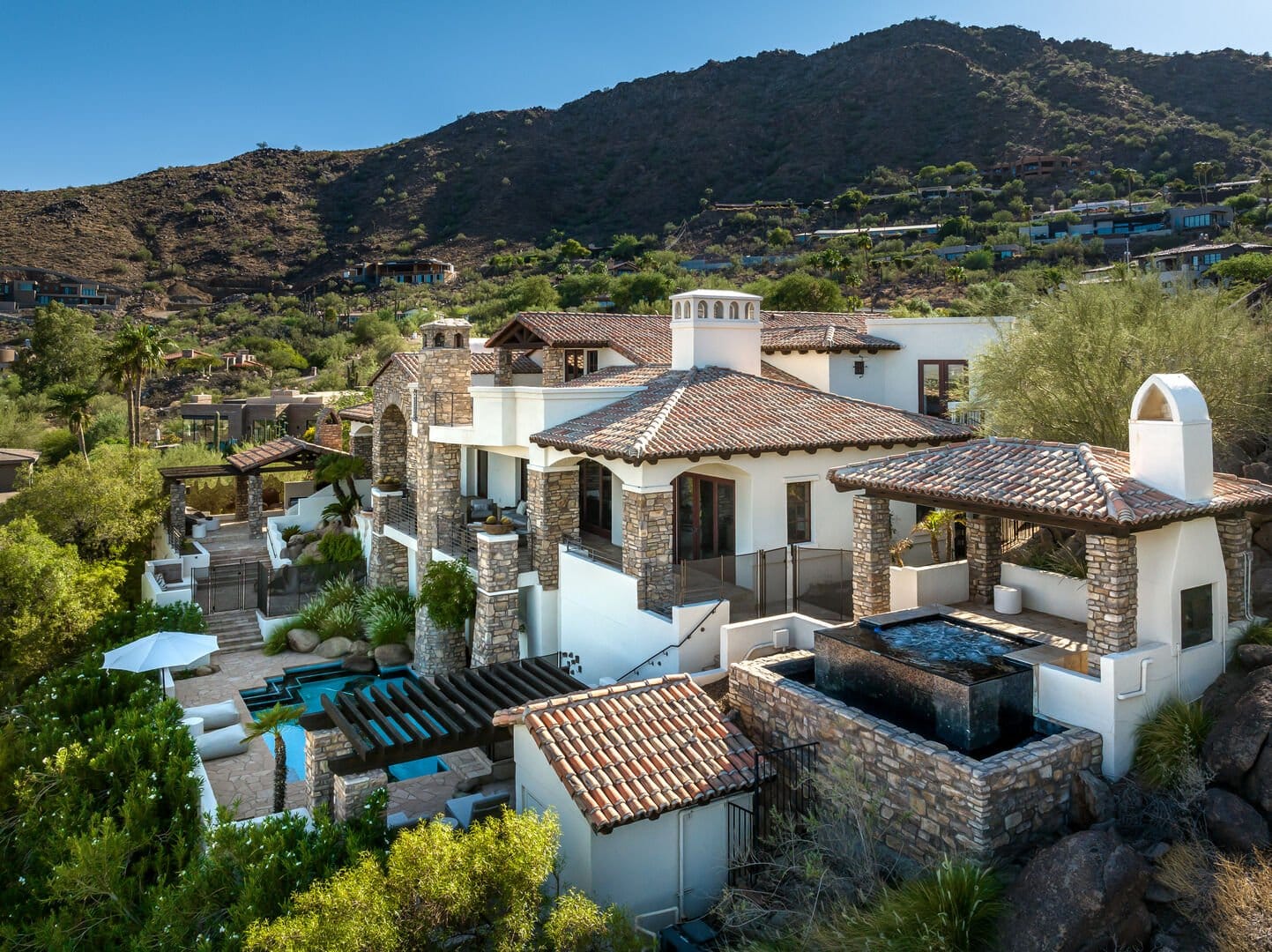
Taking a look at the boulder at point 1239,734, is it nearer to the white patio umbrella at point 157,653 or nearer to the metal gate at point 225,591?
the white patio umbrella at point 157,653

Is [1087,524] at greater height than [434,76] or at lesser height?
lesser

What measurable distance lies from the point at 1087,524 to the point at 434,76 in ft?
318

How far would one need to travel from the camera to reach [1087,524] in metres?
11.8

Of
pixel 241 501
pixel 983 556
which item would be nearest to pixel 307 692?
pixel 983 556

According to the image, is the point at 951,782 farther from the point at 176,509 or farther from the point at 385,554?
the point at 176,509

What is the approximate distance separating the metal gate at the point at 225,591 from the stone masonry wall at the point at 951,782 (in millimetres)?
21209

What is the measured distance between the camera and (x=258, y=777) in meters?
18.1

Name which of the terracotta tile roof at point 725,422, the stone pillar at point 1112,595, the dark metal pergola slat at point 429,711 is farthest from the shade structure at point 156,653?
the stone pillar at point 1112,595

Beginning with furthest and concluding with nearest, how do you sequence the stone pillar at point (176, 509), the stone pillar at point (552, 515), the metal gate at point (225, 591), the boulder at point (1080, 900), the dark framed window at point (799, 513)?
the stone pillar at point (176, 509) → the metal gate at point (225, 591) → the stone pillar at point (552, 515) → the dark framed window at point (799, 513) → the boulder at point (1080, 900)

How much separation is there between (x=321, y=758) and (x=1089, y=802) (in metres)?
10.9

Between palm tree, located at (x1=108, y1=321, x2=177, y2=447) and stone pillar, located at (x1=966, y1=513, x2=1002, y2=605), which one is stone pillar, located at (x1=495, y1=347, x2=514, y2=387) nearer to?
stone pillar, located at (x1=966, y1=513, x2=1002, y2=605)

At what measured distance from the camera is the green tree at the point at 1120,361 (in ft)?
59.2

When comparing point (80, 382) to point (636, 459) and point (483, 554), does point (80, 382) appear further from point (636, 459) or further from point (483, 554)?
point (636, 459)

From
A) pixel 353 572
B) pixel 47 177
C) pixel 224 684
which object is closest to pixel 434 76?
pixel 47 177
